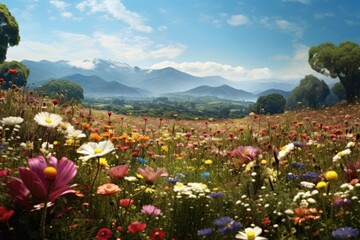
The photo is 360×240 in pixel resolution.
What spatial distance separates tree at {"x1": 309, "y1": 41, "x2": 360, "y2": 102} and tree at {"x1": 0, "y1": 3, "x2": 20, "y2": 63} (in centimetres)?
4039

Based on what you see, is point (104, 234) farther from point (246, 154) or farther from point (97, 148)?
point (246, 154)

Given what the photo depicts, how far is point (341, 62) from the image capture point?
132 feet

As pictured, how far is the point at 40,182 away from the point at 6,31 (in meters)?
53.1

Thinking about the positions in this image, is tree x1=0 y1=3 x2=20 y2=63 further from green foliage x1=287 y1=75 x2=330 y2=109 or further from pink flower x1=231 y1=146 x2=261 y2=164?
green foliage x1=287 y1=75 x2=330 y2=109

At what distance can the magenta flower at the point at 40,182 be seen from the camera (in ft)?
7.98

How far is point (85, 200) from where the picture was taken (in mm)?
3355

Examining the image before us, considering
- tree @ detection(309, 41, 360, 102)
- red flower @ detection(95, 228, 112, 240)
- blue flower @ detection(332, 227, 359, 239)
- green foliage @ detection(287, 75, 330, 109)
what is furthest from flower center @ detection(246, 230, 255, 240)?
green foliage @ detection(287, 75, 330, 109)

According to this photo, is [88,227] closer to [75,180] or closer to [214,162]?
[75,180]

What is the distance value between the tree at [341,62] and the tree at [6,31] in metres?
40.4

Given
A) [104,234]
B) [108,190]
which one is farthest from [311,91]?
[104,234]

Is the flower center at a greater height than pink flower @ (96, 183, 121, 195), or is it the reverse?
pink flower @ (96, 183, 121, 195)

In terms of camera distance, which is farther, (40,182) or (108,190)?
(108,190)

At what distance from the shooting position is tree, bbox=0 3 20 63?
47.8 metres

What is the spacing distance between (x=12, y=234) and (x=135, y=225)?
37.5 inches
